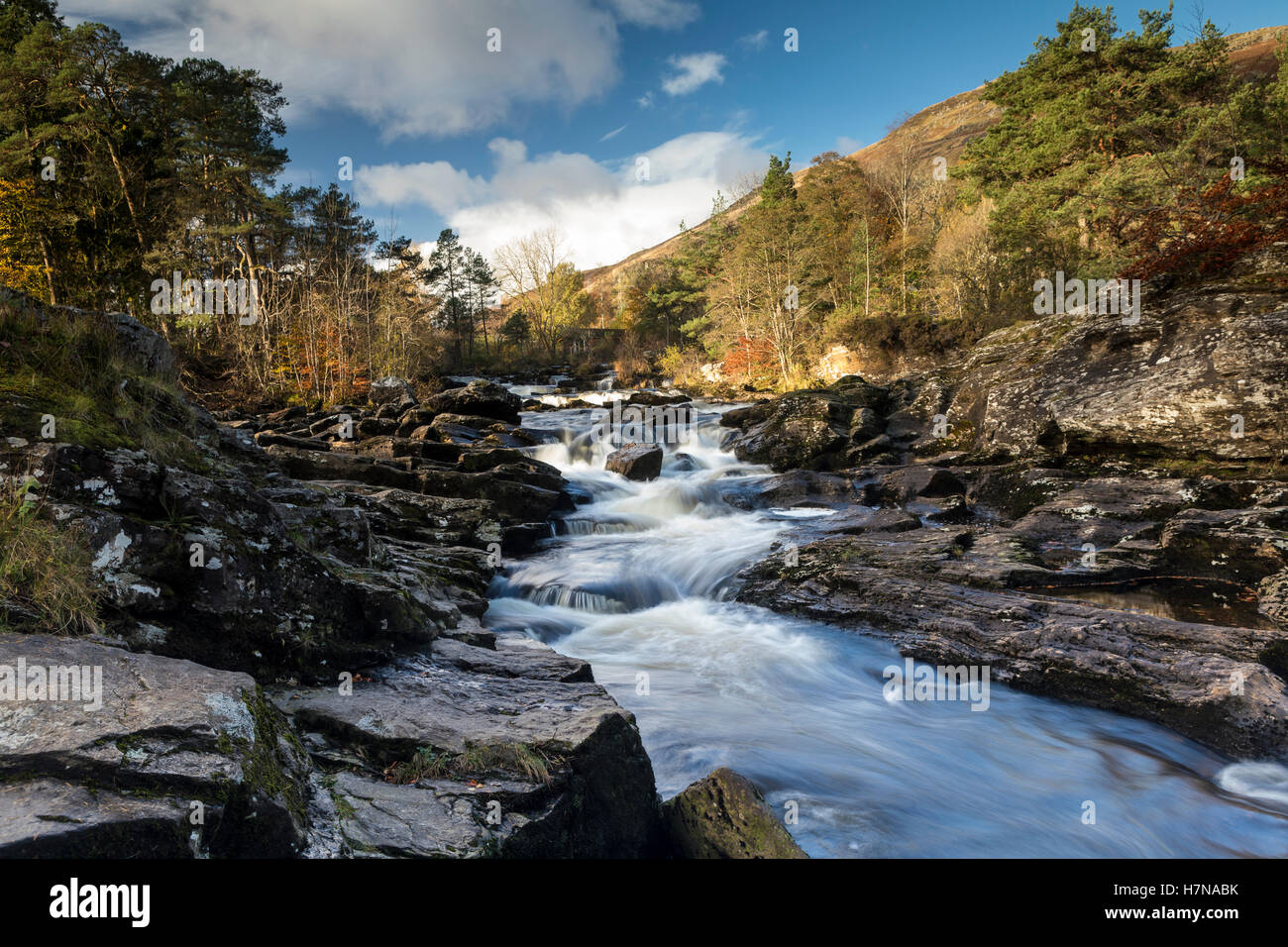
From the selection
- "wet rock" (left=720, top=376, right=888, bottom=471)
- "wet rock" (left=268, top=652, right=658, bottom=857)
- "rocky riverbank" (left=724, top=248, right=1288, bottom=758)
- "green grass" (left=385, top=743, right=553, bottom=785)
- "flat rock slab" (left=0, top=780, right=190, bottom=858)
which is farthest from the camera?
"wet rock" (left=720, top=376, right=888, bottom=471)

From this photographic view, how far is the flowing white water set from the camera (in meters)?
4.48

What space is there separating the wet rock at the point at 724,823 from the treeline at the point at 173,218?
21739mm

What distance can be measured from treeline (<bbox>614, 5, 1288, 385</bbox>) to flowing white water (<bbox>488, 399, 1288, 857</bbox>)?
36.7ft

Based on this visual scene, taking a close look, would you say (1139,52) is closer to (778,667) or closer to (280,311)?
(778,667)

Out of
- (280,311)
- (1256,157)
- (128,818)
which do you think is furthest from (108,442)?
(280,311)

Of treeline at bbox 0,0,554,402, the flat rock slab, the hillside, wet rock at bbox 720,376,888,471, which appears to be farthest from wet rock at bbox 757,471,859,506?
the hillside

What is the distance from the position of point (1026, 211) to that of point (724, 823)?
2585 cm

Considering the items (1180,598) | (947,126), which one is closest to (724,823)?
(1180,598)

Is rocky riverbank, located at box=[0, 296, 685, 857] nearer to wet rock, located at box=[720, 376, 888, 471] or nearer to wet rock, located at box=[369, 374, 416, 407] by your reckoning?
wet rock, located at box=[720, 376, 888, 471]

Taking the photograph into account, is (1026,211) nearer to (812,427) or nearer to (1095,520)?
(812,427)

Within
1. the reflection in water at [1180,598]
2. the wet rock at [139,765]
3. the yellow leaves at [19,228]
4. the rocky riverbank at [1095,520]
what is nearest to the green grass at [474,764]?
the wet rock at [139,765]

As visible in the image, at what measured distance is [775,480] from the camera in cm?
1424

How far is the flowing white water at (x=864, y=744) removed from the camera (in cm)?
448

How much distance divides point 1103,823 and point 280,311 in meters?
29.8
